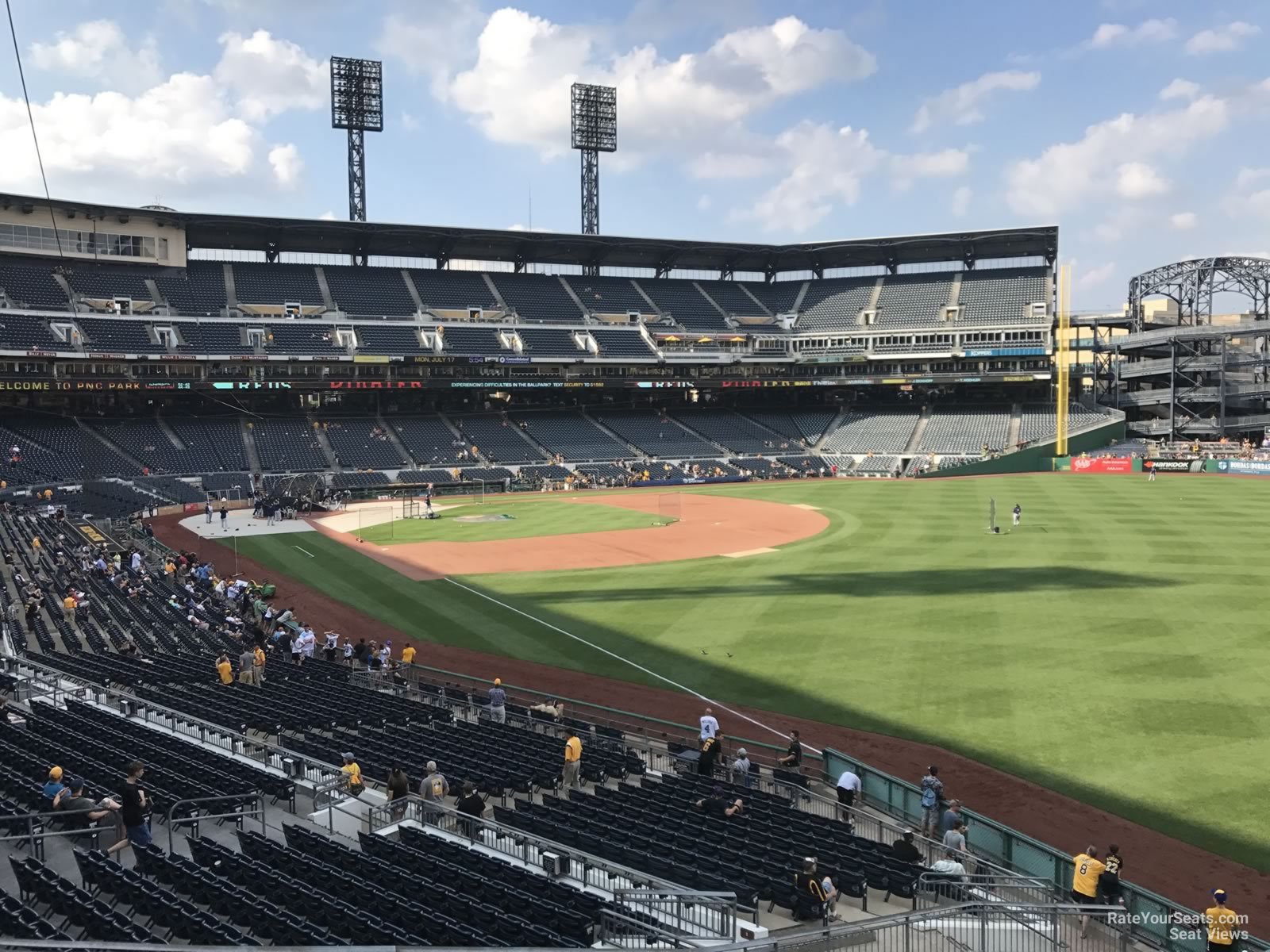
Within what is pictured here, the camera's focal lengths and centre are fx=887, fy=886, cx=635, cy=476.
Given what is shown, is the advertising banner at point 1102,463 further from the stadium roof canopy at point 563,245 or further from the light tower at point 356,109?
the light tower at point 356,109

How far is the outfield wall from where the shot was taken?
72.4 m

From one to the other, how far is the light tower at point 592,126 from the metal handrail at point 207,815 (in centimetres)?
7922

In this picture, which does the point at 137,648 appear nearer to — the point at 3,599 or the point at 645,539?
the point at 3,599

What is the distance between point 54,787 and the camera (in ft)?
37.8

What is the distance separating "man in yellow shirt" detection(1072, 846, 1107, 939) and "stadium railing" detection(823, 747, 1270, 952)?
1.03 ft

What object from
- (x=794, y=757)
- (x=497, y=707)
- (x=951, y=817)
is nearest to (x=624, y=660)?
(x=497, y=707)

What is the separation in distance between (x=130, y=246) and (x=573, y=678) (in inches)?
2654

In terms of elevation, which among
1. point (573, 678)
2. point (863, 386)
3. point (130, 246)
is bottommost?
point (573, 678)

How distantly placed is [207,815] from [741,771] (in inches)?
334

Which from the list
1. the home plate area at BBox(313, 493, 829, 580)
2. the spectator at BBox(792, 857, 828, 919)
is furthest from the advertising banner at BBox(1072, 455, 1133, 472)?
the spectator at BBox(792, 857, 828, 919)

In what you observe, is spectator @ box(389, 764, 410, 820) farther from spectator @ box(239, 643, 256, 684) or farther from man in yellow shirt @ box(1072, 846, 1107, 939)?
man in yellow shirt @ box(1072, 846, 1107, 939)

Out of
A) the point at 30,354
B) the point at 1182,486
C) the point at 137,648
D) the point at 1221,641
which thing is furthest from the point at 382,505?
the point at 1182,486

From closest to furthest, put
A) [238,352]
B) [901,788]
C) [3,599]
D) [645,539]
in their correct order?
[901,788] < [3,599] < [645,539] < [238,352]

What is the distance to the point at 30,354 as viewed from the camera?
194 feet
